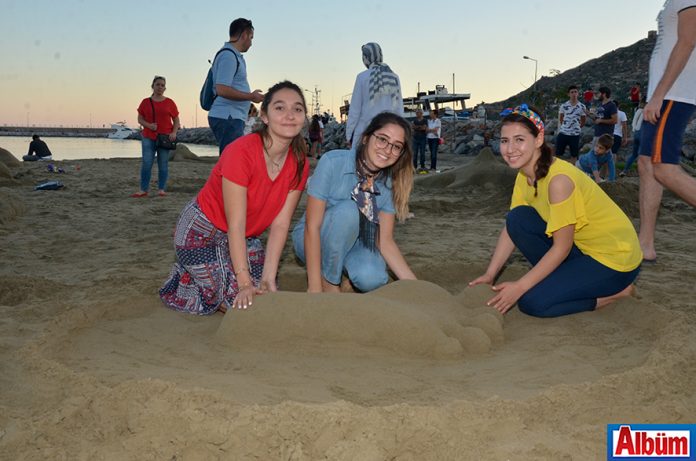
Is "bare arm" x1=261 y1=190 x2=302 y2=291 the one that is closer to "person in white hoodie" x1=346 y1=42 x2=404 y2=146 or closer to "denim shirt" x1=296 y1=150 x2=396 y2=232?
"denim shirt" x1=296 y1=150 x2=396 y2=232

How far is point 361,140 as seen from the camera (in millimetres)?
3227

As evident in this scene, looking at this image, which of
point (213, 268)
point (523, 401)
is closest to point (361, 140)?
point (213, 268)

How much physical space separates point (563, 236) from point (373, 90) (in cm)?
246

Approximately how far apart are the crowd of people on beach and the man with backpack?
4.49 ft

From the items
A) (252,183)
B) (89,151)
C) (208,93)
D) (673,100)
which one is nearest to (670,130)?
(673,100)

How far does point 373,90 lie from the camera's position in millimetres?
4867

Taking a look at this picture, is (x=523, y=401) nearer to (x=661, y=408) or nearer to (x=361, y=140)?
(x=661, y=408)

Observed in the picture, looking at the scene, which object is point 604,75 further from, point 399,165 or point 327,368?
point 327,368

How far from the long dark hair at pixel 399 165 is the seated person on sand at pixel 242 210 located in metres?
0.30

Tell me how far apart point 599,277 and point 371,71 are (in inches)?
104

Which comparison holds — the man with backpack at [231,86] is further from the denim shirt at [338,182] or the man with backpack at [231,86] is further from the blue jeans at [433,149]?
the blue jeans at [433,149]

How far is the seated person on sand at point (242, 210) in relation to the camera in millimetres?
2883

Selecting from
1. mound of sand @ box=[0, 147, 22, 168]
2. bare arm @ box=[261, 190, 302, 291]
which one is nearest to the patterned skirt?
bare arm @ box=[261, 190, 302, 291]

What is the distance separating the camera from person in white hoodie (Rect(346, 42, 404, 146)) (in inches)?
191
